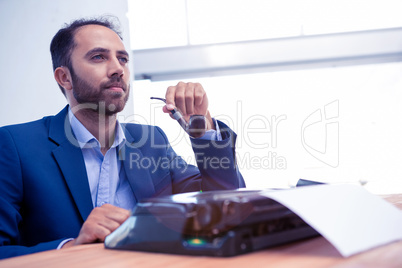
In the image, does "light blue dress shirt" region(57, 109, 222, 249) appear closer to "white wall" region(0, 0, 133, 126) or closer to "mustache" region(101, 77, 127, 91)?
"mustache" region(101, 77, 127, 91)

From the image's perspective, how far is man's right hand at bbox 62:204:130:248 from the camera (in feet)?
2.21

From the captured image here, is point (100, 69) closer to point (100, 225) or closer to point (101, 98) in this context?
point (101, 98)

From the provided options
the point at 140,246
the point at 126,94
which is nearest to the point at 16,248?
the point at 140,246

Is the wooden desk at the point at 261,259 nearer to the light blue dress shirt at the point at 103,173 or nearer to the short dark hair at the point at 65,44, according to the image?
the light blue dress shirt at the point at 103,173

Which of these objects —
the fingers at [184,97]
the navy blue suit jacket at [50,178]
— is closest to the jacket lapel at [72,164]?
the navy blue suit jacket at [50,178]

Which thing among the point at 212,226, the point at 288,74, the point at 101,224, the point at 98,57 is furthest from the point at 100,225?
the point at 288,74

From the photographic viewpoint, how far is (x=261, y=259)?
39 centimetres

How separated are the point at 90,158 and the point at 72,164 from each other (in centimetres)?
18

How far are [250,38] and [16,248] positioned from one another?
2.69 m

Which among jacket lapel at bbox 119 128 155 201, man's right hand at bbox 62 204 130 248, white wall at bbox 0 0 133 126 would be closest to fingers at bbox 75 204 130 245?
man's right hand at bbox 62 204 130 248

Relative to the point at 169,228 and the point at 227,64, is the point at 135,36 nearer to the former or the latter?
the point at 227,64

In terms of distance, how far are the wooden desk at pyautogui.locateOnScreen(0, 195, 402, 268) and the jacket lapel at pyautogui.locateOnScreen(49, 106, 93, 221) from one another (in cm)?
59

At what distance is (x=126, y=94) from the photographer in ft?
4.87

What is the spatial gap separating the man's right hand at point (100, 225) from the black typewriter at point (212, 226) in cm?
20
